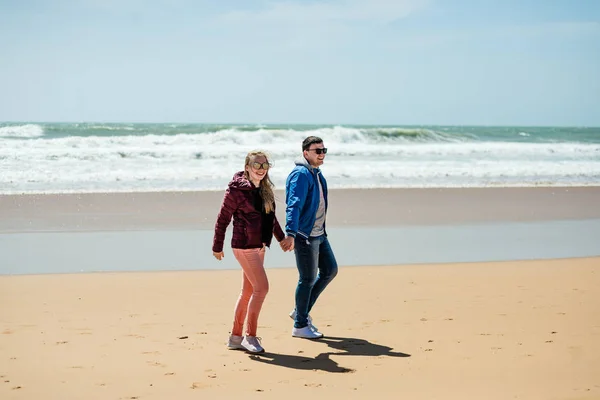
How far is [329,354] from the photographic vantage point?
527 cm

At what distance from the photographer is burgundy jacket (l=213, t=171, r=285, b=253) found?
5.09m

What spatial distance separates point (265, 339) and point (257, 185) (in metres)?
1.31

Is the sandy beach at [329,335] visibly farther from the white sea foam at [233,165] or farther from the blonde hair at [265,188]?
the white sea foam at [233,165]

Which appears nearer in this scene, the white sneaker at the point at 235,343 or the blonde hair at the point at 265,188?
the blonde hair at the point at 265,188

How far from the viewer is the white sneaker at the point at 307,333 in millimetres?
5688

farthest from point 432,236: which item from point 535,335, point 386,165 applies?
point 386,165

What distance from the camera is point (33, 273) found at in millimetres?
8086

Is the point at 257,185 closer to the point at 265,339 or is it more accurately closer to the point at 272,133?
the point at 265,339

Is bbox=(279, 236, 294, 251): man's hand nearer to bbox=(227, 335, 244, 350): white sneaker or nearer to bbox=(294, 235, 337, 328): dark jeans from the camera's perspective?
bbox=(294, 235, 337, 328): dark jeans

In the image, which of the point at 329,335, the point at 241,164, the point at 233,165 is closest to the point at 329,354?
the point at 329,335

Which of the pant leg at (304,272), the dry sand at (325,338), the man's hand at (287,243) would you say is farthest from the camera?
the pant leg at (304,272)

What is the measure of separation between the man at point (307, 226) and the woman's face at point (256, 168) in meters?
0.35

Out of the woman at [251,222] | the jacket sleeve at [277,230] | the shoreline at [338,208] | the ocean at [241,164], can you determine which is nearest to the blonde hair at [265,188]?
the woman at [251,222]

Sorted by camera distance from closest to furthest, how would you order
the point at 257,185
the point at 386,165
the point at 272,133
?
1. the point at 257,185
2. the point at 386,165
3. the point at 272,133
